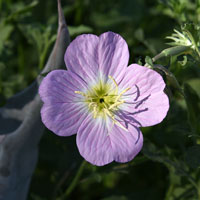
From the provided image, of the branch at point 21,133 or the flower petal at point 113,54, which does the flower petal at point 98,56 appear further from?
the branch at point 21,133

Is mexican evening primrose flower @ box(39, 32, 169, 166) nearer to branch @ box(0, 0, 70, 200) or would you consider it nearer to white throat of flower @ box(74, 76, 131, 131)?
white throat of flower @ box(74, 76, 131, 131)

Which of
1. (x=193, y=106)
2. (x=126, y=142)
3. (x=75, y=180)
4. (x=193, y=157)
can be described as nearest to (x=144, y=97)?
(x=126, y=142)

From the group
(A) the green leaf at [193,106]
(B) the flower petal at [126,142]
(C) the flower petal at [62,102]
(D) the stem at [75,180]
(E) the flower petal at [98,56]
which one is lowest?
(D) the stem at [75,180]

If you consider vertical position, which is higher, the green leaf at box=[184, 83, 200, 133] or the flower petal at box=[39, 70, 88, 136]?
the flower petal at box=[39, 70, 88, 136]

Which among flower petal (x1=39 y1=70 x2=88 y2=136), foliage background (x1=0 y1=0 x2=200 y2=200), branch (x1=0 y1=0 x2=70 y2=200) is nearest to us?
flower petal (x1=39 y1=70 x2=88 y2=136)

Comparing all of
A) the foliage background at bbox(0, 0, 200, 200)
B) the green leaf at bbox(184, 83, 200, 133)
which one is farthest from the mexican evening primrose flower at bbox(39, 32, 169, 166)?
the green leaf at bbox(184, 83, 200, 133)

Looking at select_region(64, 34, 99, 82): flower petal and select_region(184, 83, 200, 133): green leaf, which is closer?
select_region(64, 34, 99, 82): flower petal

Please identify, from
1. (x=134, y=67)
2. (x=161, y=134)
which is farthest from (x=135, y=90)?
(x=161, y=134)

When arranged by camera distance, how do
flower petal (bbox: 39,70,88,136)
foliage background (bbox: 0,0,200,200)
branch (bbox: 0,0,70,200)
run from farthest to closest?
foliage background (bbox: 0,0,200,200)
branch (bbox: 0,0,70,200)
flower petal (bbox: 39,70,88,136)

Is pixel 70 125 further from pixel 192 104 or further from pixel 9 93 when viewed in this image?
pixel 9 93

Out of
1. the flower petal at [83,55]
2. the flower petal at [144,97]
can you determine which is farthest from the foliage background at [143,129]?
the flower petal at [83,55]
